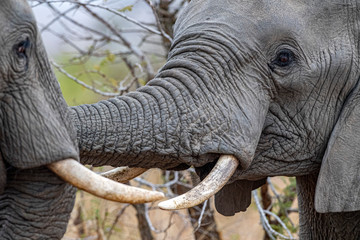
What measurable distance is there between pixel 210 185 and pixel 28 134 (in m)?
0.84

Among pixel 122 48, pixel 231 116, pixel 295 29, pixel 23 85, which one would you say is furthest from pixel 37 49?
pixel 122 48

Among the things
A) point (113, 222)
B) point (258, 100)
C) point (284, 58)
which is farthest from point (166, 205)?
point (113, 222)

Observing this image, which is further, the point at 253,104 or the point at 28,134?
the point at 253,104

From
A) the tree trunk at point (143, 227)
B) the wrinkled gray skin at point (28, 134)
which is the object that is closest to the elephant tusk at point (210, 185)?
the wrinkled gray skin at point (28, 134)

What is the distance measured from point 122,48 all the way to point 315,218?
2700mm

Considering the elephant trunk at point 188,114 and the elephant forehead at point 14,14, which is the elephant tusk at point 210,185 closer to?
the elephant trunk at point 188,114

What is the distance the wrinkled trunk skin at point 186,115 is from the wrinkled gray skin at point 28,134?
15.5 inches

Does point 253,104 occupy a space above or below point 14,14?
below

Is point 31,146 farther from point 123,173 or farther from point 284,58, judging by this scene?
point 284,58

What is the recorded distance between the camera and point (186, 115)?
3.30m

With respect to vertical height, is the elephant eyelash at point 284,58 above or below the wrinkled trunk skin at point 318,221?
above

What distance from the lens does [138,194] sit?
268 cm

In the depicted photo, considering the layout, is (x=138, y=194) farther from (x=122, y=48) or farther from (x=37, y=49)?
(x=122, y=48)

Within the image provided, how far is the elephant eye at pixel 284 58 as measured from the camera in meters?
3.46
